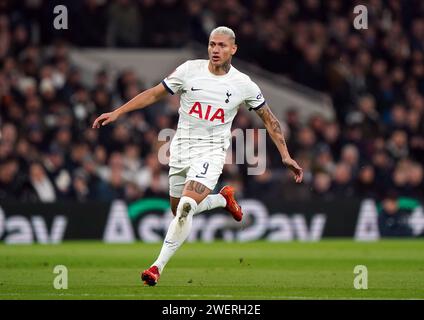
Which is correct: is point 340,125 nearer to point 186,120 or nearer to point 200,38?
point 200,38

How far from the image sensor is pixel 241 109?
2345 centimetres

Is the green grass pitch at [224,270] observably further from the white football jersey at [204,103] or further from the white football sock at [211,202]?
the white football jersey at [204,103]

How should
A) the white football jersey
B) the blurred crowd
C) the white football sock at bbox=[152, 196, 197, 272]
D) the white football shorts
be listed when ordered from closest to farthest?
the white football sock at bbox=[152, 196, 197, 272]
the white football shorts
the white football jersey
the blurred crowd

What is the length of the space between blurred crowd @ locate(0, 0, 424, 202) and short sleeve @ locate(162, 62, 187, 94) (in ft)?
27.4

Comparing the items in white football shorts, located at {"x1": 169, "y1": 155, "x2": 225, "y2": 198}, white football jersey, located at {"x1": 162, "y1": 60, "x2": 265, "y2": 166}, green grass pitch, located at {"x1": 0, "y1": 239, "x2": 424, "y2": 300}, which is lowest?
green grass pitch, located at {"x1": 0, "y1": 239, "x2": 424, "y2": 300}

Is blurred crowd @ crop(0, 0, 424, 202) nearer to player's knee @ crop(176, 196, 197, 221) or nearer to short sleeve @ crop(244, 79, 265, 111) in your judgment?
short sleeve @ crop(244, 79, 265, 111)

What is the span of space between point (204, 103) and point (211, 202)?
1216mm

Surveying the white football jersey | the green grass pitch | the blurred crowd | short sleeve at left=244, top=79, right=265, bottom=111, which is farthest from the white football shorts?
the blurred crowd

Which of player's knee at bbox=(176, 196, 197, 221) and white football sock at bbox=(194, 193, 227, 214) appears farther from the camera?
white football sock at bbox=(194, 193, 227, 214)

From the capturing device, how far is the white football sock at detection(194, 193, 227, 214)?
1220cm

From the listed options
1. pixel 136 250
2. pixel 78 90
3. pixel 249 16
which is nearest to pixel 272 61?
pixel 249 16

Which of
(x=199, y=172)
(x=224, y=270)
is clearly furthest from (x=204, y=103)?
(x=224, y=270)

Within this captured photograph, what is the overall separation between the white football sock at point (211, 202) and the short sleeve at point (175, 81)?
1.26 meters

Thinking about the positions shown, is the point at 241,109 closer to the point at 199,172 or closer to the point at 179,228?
the point at 199,172
